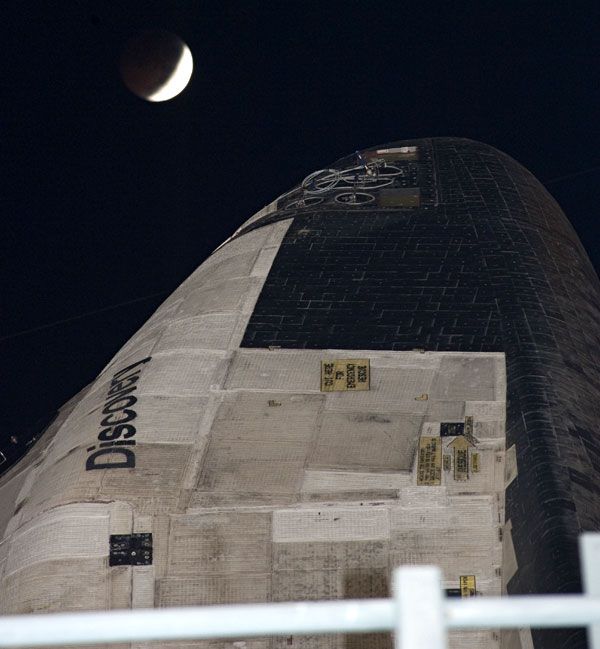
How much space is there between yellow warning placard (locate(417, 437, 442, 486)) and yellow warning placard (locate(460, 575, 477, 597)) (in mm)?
777

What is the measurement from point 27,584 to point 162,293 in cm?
840

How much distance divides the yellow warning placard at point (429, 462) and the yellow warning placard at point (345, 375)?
0.90 meters

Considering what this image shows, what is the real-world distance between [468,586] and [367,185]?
22.3 ft

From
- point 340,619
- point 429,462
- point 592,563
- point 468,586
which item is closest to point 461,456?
point 429,462

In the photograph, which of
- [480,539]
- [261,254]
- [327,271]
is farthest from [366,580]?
[261,254]

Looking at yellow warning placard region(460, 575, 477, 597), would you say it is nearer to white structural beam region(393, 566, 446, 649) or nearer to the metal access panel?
the metal access panel

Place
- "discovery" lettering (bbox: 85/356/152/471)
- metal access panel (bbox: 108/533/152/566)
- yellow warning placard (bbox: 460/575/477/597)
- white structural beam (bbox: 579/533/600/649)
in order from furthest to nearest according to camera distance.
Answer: "discovery" lettering (bbox: 85/356/152/471) < metal access panel (bbox: 108/533/152/566) < yellow warning placard (bbox: 460/575/477/597) < white structural beam (bbox: 579/533/600/649)

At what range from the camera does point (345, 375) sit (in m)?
8.61

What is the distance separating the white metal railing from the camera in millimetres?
2018

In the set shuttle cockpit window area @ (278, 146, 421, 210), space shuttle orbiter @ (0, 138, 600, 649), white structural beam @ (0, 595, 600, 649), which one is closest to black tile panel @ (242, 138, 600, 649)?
space shuttle orbiter @ (0, 138, 600, 649)

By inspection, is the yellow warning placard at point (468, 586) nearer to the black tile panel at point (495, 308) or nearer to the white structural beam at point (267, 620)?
the black tile panel at point (495, 308)

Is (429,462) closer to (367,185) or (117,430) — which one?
(117,430)

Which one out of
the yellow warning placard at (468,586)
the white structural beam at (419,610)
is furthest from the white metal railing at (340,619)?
the yellow warning placard at (468,586)

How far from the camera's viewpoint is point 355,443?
25.8ft
